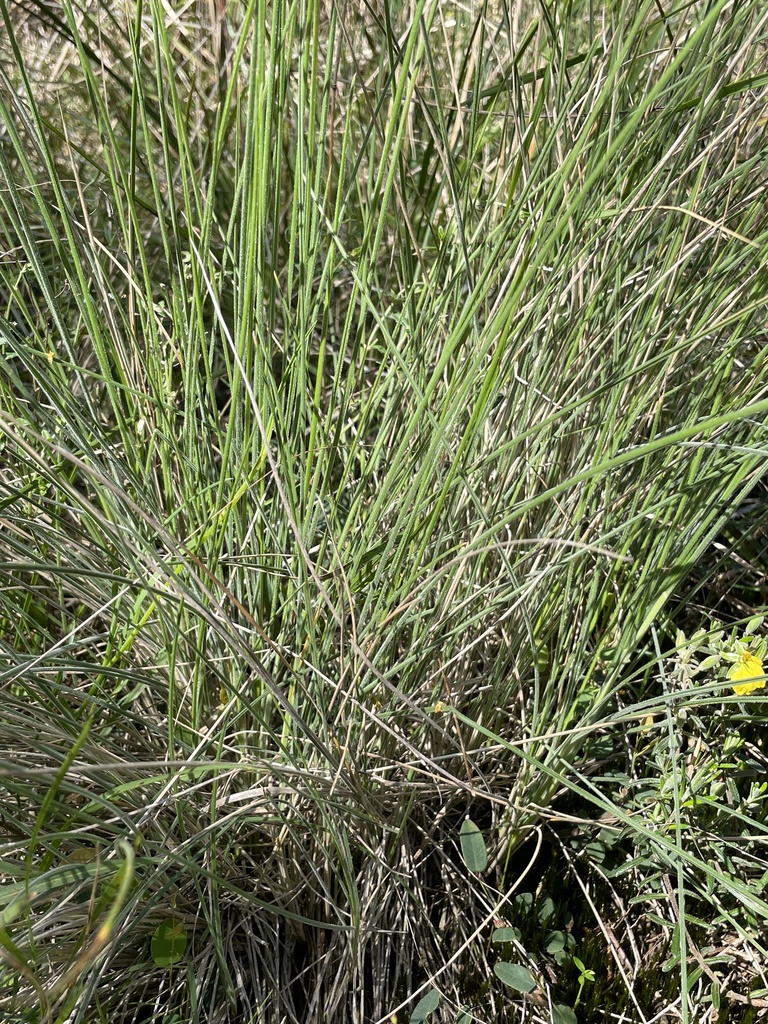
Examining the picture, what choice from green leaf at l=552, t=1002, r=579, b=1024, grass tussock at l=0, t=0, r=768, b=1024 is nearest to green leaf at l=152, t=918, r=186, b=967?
grass tussock at l=0, t=0, r=768, b=1024

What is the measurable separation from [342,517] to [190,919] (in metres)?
0.52

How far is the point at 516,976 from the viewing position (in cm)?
89

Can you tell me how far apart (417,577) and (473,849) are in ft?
1.04

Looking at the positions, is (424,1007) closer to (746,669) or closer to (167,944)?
(167,944)

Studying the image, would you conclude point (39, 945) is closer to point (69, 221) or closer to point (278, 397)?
point (278, 397)

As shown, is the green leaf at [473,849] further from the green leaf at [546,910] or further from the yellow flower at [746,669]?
the yellow flower at [746,669]

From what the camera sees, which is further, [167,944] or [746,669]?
[746,669]

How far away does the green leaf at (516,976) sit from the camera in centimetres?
87

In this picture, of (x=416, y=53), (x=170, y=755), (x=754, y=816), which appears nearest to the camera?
(x=416, y=53)

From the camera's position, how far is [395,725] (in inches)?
37.4

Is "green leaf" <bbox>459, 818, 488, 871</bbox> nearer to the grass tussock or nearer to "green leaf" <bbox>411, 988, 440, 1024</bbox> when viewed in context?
the grass tussock

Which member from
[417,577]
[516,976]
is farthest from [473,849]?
[417,577]

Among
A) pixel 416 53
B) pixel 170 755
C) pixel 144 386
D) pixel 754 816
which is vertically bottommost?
pixel 754 816

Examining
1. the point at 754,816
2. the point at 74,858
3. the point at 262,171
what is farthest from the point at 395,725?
the point at 262,171
